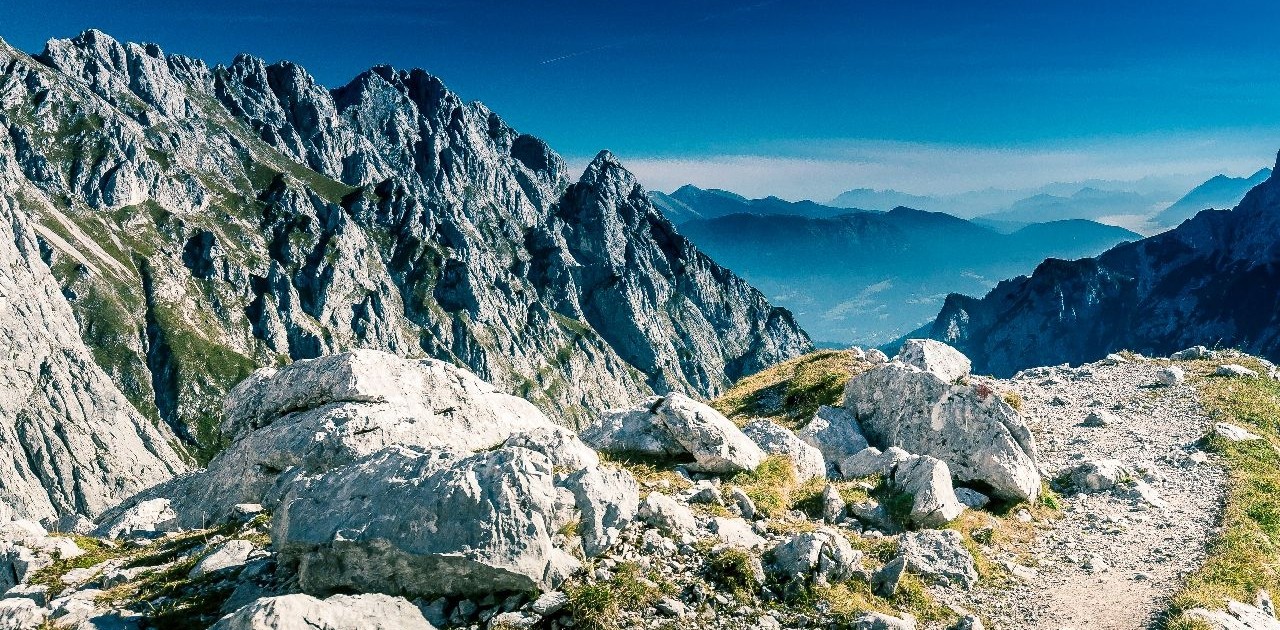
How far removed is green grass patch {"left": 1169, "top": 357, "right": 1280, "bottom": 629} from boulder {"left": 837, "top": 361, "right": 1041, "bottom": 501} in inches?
188

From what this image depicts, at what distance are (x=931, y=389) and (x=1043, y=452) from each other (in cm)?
612

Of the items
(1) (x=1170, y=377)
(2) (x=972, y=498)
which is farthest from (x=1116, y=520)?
→ (1) (x=1170, y=377)

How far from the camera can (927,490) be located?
18.4 m

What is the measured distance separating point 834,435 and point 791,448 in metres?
3.57

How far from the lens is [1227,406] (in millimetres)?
32031

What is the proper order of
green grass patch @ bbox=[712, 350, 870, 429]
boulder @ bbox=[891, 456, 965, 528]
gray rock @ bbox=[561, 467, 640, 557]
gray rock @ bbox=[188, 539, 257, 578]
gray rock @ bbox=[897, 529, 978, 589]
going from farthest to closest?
green grass patch @ bbox=[712, 350, 870, 429], boulder @ bbox=[891, 456, 965, 528], gray rock @ bbox=[897, 529, 978, 589], gray rock @ bbox=[188, 539, 257, 578], gray rock @ bbox=[561, 467, 640, 557]

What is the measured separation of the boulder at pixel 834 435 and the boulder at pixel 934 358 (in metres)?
9.66

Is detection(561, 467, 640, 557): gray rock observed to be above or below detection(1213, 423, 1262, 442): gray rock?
above

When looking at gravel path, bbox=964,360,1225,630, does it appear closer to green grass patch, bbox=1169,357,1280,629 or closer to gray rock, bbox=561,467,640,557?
green grass patch, bbox=1169,357,1280,629

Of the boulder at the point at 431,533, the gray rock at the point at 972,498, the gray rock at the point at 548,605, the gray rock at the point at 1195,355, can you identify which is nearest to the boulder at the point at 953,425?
the gray rock at the point at 972,498

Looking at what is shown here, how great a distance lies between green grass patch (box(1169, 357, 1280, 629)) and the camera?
49.3 ft

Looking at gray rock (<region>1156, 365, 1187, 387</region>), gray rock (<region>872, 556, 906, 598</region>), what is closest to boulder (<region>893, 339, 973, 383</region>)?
gray rock (<region>1156, 365, 1187, 387</region>)

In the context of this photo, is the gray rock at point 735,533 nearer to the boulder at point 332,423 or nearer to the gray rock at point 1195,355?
the boulder at point 332,423

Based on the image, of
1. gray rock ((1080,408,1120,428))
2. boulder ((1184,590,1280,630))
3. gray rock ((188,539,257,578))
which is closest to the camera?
gray rock ((188,539,257,578))
